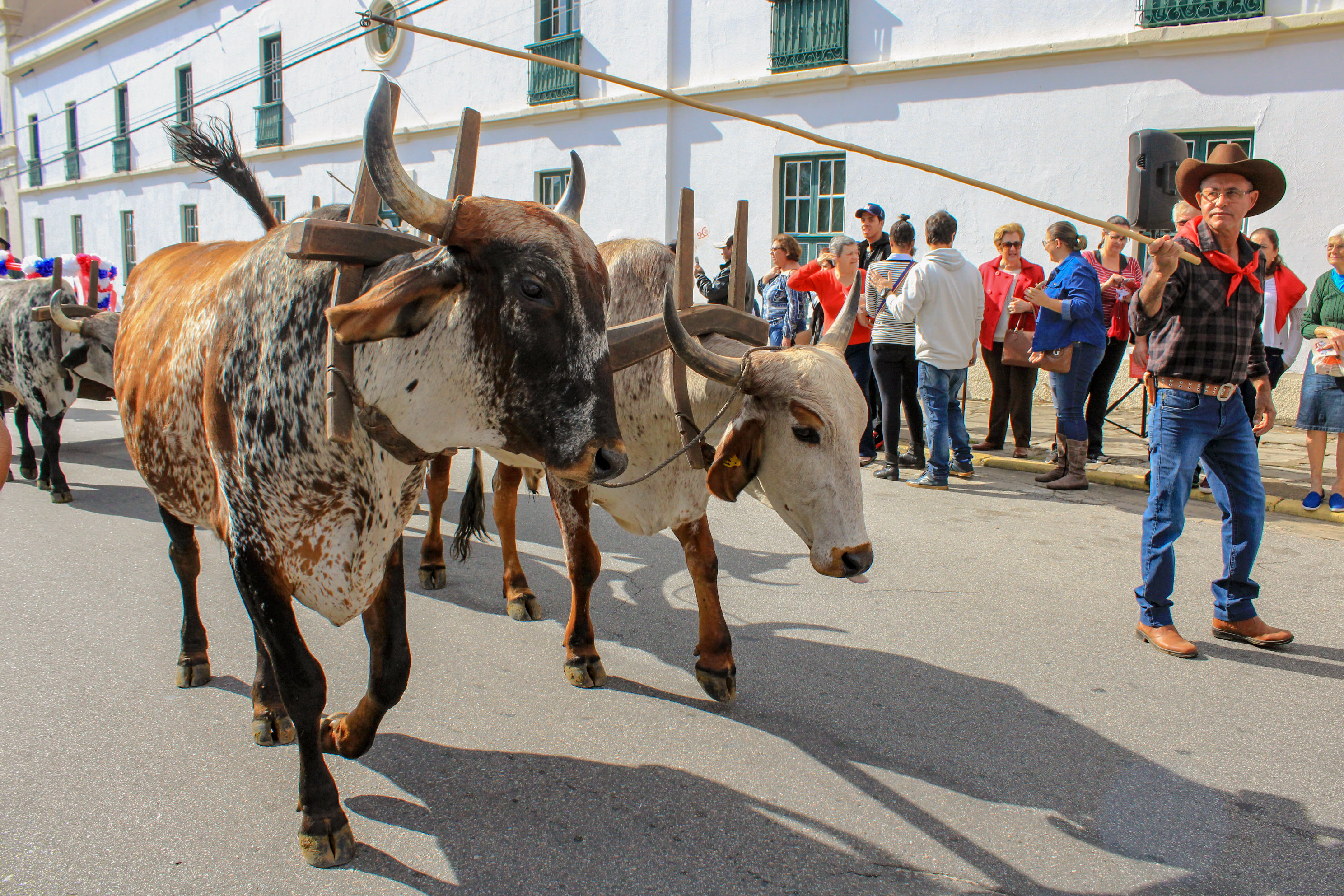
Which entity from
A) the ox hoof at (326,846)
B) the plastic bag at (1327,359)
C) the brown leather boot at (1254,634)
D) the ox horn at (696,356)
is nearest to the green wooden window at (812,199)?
the plastic bag at (1327,359)

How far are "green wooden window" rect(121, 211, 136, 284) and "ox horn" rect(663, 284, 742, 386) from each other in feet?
103

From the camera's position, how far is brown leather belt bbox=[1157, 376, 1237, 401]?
408 centimetres

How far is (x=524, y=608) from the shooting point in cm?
455

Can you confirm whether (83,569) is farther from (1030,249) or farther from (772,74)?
(772,74)

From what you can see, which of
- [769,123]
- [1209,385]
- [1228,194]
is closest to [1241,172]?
[1228,194]

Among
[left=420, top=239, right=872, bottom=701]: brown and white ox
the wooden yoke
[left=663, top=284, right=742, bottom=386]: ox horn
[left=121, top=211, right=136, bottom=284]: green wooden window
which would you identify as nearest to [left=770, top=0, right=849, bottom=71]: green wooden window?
[left=420, top=239, right=872, bottom=701]: brown and white ox

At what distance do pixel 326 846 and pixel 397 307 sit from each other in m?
1.57

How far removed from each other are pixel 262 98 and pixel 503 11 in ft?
31.8

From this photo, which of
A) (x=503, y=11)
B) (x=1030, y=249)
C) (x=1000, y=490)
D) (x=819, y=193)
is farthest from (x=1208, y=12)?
(x=503, y=11)

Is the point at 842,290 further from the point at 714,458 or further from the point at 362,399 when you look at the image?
the point at 362,399

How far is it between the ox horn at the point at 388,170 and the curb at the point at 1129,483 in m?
5.42

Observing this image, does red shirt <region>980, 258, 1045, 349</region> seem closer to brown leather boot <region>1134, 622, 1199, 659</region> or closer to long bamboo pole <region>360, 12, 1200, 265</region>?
brown leather boot <region>1134, 622, 1199, 659</region>

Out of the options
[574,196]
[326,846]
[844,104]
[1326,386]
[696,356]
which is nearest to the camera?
[326,846]

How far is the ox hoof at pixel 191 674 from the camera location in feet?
12.2
